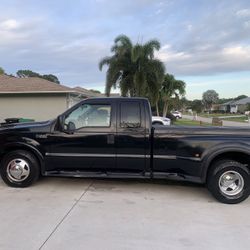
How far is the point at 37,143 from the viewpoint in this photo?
7594 mm

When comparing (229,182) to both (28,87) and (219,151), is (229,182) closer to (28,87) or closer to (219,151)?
(219,151)

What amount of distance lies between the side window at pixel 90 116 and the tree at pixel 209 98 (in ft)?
448

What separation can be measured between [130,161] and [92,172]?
790 mm

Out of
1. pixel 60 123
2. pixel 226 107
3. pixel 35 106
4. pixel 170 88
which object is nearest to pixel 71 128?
pixel 60 123

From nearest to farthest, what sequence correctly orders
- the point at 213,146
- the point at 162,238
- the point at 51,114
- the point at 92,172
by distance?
the point at 162,238
the point at 213,146
the point at 92,172
the point at 51,114

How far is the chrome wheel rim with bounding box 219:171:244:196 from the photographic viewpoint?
7004 millimetres

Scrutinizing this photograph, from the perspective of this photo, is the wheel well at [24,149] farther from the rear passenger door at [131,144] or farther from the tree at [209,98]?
the tree at [209,98]

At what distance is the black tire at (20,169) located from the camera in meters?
7.63

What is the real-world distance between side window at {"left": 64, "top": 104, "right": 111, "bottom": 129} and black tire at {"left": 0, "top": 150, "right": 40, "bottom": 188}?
1005 millimetres

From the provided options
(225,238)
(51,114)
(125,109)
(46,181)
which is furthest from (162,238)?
(51,114)

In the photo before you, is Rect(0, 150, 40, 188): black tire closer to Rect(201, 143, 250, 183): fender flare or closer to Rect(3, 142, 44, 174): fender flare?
Rect(3, 142, 44, 174): fender flare

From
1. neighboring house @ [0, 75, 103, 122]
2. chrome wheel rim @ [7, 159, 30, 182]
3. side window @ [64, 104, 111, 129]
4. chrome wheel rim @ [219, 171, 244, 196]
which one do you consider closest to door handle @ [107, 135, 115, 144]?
side window @ [64, 104, 111, 129]

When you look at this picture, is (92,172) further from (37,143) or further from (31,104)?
(31,104)

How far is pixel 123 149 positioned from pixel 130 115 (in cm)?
69
